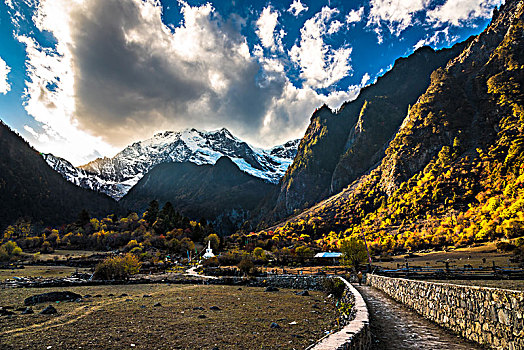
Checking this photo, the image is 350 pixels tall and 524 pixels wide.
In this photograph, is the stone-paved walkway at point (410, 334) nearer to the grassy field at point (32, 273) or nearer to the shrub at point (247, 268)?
the shrub at point (247, 268)

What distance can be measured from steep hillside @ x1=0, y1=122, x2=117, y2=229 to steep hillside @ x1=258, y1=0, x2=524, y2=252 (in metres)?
129

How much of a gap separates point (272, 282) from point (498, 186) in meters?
89.3

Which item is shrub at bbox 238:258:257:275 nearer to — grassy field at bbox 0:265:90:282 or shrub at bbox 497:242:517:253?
grassy field at bbox 0:265:90:282

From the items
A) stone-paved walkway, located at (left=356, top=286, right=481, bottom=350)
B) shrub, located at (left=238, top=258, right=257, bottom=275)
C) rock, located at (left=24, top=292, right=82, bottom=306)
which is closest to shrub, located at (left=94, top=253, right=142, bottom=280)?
shrub, located at (left=238, top=258, right=257, bottom=275)

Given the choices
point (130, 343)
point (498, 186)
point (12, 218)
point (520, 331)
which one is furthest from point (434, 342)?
point (12, 218)

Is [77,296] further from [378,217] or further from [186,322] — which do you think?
[378,217]

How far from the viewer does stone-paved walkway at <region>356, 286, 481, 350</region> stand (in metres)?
7.08

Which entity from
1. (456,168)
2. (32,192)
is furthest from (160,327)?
(32,192)

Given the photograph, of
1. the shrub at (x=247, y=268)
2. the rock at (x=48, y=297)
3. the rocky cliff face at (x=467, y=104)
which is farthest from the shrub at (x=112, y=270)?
the rocky cliff face at (x=467, y=104)

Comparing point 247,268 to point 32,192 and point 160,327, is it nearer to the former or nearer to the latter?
point 160,327

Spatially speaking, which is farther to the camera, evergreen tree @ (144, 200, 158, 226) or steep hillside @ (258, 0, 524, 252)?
evergreen tree @ (144, 200, 158, 226)

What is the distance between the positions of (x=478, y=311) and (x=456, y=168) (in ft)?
389

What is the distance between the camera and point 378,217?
116625 millimetres

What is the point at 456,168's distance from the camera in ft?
342
